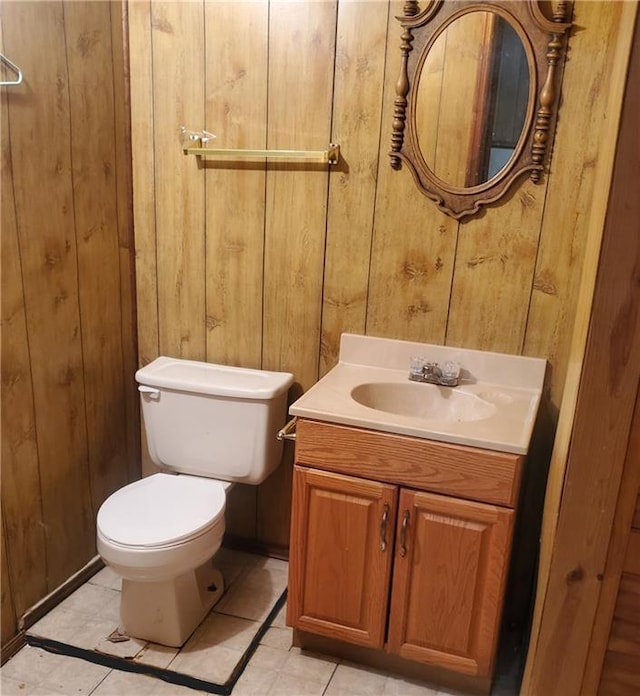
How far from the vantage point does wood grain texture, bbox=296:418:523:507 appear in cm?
153

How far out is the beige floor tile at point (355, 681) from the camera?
1.75 m

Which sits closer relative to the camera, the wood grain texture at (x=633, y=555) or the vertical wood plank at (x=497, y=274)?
the wood grain texture at (x=633, y=555)

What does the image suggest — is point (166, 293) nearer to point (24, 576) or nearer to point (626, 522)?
point (24, 576)

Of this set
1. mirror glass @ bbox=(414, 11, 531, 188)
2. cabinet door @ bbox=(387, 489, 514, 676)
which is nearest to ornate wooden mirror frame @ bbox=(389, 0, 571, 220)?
mirror glass @ bbox=(414, 11, 531, 188)

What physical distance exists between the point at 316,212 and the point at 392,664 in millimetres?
1450

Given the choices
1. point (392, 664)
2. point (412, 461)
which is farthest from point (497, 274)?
point (392, 664)

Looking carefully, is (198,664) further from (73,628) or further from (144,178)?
(144,178)

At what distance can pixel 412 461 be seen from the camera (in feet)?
5.22

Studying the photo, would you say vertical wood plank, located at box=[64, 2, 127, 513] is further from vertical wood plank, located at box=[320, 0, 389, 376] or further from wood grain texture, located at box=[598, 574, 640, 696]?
wood grain texture, located at box=[598, 574, 640, 696]

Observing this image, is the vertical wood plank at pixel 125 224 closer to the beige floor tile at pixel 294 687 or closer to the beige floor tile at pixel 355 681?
the beige floor tile at pixel 294 687

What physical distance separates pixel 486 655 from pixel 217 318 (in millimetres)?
1388

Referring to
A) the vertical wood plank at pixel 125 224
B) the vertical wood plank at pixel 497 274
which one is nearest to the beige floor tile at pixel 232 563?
the vertical wood plank at pixel 125 224

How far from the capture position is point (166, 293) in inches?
88.9

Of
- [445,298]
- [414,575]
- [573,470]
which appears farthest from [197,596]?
[573,470]
